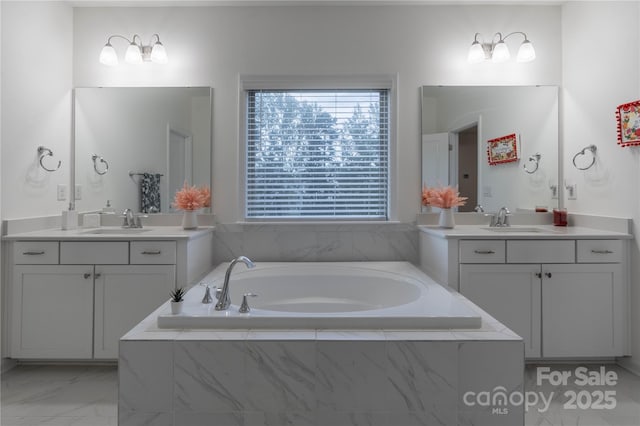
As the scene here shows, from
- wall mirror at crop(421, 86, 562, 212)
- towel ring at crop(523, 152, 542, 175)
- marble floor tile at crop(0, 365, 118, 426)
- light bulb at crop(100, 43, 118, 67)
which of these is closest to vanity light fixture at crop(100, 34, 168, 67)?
light bulb at crop(100, 43, 118, 67)

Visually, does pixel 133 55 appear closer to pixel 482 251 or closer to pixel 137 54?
pixel 137 54

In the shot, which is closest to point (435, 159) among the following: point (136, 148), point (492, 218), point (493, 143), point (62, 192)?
point (493, 143)

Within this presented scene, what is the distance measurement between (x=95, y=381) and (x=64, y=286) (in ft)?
1.91

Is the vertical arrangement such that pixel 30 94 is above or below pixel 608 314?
above

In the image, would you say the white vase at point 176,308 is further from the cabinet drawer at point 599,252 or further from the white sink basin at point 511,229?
the cabinet drawer at point 599,252

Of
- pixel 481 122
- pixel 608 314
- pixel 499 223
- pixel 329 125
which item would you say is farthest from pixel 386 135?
pixel 608 314

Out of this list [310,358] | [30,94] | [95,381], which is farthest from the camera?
[30,94]

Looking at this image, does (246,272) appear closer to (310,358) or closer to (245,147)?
(245,147)

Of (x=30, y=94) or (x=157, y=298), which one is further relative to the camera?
(x=30, y=94)

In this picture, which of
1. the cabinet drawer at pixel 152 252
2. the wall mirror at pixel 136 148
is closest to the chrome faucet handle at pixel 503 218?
the wall mirror at pixel 136 148

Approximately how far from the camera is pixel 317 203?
2.90 meters

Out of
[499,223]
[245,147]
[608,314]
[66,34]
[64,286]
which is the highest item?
[66,34]

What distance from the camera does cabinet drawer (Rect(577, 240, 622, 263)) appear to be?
2279 millimetres

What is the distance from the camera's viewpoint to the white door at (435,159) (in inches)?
111
